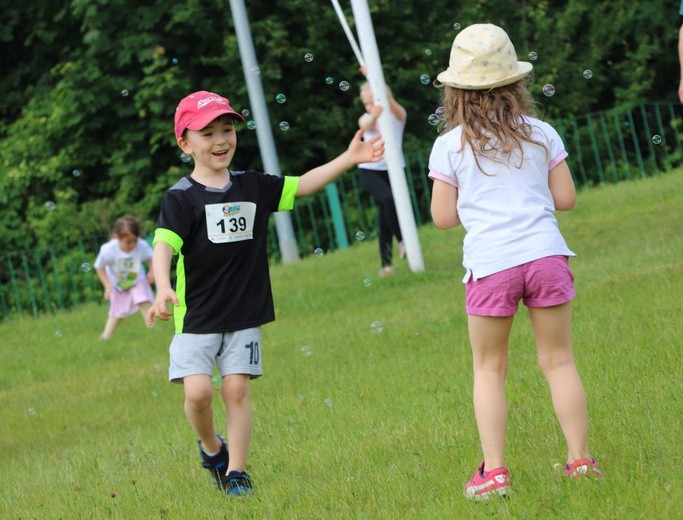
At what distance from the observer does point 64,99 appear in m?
21.8

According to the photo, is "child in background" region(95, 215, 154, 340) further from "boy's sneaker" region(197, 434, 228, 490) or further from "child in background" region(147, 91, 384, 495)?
"child in background" region(147, 91, 384, 495)

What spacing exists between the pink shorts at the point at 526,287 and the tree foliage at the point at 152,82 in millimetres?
16421

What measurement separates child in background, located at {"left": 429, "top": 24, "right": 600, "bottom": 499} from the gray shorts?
1.28 metres

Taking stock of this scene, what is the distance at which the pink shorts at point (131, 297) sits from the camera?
12.7 metres

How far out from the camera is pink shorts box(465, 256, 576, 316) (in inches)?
172

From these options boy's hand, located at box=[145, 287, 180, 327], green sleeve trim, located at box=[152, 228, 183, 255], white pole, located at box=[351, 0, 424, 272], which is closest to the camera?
boy's hand, located at box=[145, 287, 180, 327]

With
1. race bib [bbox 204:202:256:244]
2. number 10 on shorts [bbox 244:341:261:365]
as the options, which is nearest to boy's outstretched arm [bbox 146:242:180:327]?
race bib [bbox 204:202:256:244]

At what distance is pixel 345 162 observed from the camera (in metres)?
5.64

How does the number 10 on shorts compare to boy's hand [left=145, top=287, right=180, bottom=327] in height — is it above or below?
below

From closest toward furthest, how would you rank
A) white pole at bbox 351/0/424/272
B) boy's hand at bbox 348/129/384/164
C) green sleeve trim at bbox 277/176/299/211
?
boy's hand at bbox 348/129/384/164 → green sleeve trim at bbox 277/176/299/211 → white pole at bbox 351/0/424/272

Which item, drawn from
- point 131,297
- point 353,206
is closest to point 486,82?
point 131,297

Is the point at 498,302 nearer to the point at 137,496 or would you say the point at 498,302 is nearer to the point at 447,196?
the point at 447,196

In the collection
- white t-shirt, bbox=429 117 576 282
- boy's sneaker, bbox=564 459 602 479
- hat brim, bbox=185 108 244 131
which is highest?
hat brim, bbox=185 108 244 131

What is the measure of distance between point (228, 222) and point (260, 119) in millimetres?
13858
